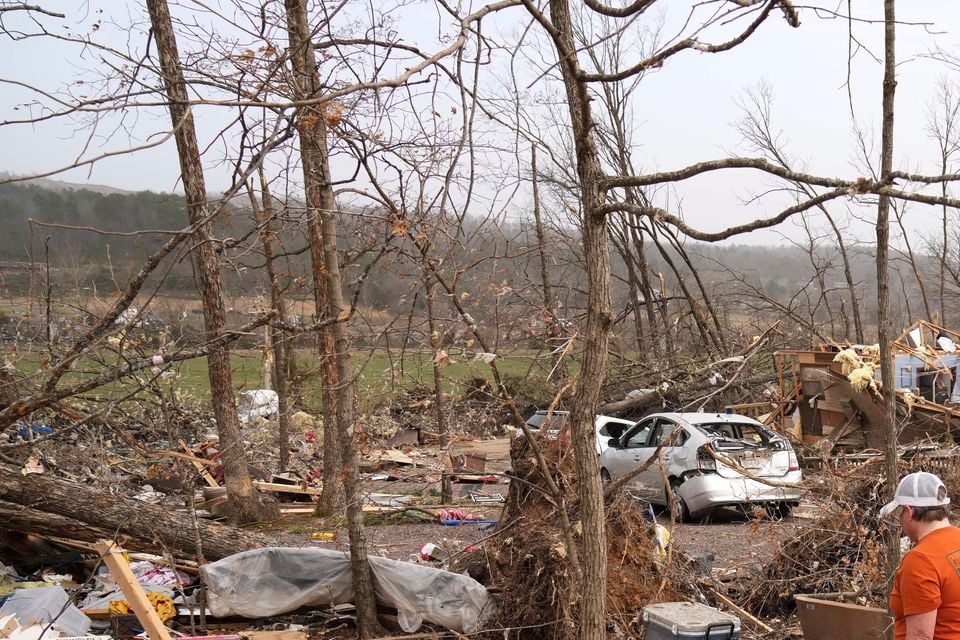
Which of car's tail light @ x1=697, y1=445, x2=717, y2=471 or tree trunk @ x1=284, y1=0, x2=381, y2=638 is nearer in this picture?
tree trunk @ x1=284, y1=0, x2=381, y2=638

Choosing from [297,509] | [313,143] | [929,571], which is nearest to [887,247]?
[929,571]

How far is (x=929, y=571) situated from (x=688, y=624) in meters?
2.10

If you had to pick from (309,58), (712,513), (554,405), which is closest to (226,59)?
(309,58)

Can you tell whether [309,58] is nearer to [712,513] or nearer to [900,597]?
[900,597]

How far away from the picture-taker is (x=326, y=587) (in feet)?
25.8

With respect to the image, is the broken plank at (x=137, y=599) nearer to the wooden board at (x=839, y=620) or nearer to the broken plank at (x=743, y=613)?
the broken plank at (x=743, y=613)

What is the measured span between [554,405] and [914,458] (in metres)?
3.87

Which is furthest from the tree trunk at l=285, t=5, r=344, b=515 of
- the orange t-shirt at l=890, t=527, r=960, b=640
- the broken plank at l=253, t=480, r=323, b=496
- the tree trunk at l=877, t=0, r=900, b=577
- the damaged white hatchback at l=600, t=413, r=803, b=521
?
the broken plank at l=253, t=480, r=323, b=496

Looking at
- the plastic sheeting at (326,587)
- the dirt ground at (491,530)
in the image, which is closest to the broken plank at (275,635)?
the plastic sheeting at (326,587)

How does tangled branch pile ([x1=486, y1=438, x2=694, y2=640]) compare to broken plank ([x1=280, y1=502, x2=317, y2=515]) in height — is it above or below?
above

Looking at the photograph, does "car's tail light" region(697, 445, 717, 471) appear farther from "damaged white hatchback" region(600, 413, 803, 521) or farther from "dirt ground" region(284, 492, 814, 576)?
"dirt ground" region(284, 492, 814, 576)

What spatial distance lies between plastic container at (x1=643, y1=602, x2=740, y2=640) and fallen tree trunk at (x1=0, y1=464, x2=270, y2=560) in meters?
4.74

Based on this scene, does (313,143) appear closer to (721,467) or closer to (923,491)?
(923,491)

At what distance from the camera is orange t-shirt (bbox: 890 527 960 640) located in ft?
12.3
